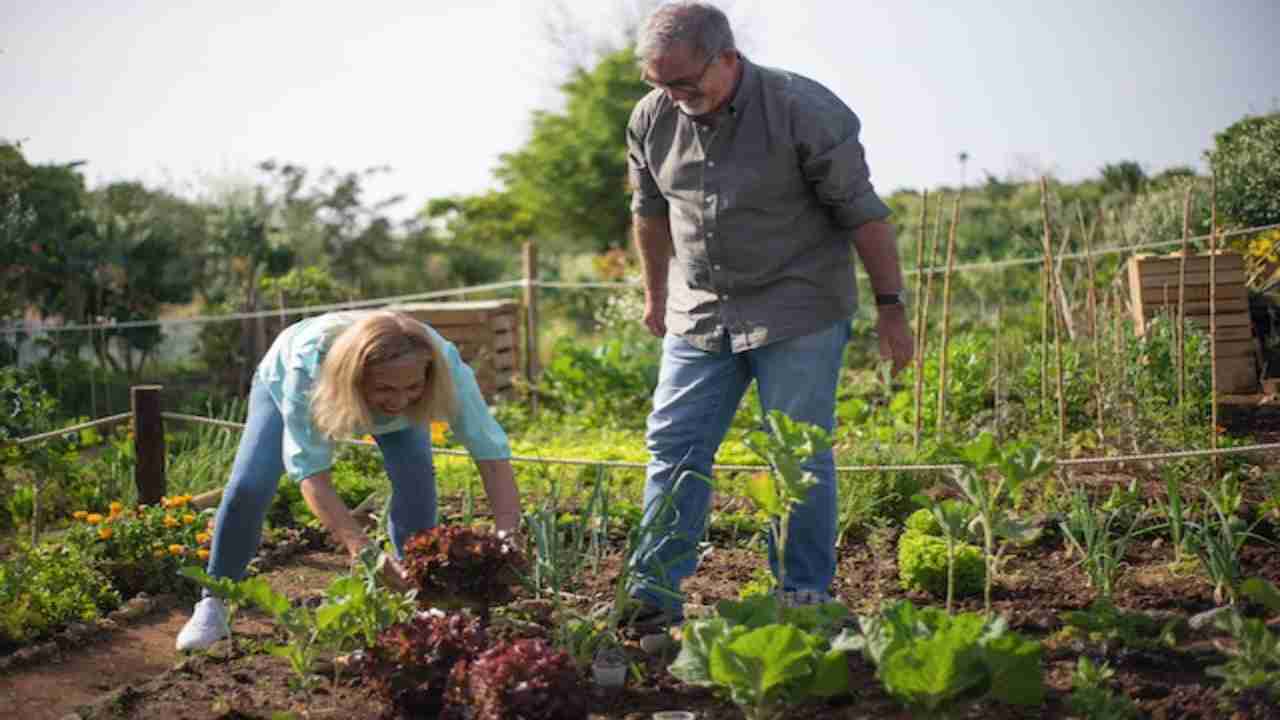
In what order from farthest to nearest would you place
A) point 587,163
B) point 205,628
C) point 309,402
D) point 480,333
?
point 587,163 → point 480,333 → point 205,628 → point 309,402

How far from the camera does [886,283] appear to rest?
124 inches

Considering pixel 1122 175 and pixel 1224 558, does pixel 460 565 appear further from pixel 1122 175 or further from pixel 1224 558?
pixel 1122 175

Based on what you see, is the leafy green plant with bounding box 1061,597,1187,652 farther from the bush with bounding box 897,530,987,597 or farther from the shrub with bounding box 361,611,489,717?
the shrub with bounding box 361,611,489,717

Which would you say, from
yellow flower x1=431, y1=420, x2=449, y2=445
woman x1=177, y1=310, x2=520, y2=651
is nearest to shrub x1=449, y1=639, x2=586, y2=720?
woman x1=177, y1=310, x2=520, y2=651

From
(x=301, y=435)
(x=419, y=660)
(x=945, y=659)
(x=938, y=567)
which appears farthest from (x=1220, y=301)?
(x=419, y=660)

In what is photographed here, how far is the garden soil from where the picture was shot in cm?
266

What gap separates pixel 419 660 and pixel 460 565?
0.88 feet

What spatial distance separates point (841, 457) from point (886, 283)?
194 cm

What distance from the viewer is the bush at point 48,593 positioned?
138 inches

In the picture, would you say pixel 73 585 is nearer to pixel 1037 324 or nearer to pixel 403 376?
pixel 403 376

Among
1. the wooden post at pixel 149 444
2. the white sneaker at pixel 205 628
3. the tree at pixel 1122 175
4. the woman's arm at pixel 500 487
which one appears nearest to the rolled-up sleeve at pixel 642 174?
the woman's arm at pixel 500 487

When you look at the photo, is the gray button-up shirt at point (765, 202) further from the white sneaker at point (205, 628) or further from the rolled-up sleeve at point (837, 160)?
the white sneaker at point (205, 628)

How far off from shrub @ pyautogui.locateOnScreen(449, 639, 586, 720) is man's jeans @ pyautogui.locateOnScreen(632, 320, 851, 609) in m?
0.58

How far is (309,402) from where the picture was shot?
3029mm
